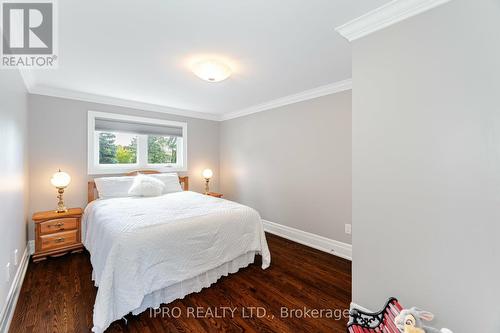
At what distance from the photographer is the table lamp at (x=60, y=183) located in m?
3.02

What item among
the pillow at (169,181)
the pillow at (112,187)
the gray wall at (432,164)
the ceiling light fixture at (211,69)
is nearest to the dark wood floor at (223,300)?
the gray wall at (432,164)

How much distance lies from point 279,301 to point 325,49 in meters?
2.41

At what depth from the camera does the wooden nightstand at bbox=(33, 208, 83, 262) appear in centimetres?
278

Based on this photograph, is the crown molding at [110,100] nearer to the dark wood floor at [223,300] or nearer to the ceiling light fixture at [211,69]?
the ceiling light fixture at [211,69]

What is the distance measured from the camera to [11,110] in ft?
6.47

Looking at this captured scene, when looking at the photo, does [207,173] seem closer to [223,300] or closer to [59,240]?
[59,240]

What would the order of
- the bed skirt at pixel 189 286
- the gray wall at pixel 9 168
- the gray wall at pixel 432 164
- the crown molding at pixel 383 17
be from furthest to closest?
the bed skirt at pixel 189 286, the gray wall at pixel 9 168, the crown molding at pixel 383 17, the gray wall at pixel 432 164

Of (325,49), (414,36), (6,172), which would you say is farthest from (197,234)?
(414,36)

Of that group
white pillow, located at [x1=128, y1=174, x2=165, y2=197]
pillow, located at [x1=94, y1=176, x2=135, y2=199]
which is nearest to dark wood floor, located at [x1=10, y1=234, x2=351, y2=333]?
pillow, located at [x1=94, y1=176, x2=135, y2=199]

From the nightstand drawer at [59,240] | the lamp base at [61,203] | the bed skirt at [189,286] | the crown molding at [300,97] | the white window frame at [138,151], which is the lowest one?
the bed skirt at [189,286]

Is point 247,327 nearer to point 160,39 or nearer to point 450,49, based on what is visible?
point 450,49

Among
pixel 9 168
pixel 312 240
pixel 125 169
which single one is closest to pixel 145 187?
pixel 125 169

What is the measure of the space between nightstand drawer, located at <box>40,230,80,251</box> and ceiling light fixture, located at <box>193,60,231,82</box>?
2.79 metres

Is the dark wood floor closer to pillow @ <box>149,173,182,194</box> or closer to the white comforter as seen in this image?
the white comforter
